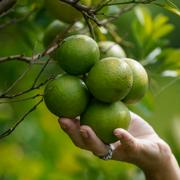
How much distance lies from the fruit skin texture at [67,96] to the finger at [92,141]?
0.05m

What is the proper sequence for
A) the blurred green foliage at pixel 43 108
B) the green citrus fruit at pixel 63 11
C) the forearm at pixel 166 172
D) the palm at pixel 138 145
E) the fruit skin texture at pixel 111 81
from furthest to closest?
the blurred green foliage at pixel 43 108, the forearm at pixel 166 172, the green citrus fruit at pixel 63 11, the palm at pixel 138 145, the fruit skin texture at pixel 111 81

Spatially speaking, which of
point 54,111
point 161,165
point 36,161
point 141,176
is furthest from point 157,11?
point 54,111

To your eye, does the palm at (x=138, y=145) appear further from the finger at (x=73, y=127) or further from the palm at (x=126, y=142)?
the finger at (x=73, y=127)

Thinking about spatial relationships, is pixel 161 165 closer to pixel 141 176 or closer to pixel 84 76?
pixel 84 76

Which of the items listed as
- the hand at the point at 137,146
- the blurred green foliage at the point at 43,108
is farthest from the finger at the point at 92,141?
the blurred green foliage at the point at 43,108

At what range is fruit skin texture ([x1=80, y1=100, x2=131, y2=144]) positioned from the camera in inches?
60.8

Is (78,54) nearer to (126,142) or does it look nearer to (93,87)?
Answer: (93,87)

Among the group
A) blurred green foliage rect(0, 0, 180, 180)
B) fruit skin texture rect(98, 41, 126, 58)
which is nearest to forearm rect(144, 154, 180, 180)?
blurred green foliage rect(0, 0, 180, 180)

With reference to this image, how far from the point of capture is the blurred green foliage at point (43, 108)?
6.88 ft

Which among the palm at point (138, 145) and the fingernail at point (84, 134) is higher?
the fingernail at point (84, 134)

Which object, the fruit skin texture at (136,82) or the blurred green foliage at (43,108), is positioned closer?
the fruit skin texture at (136,82)

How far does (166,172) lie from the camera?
1.92 m

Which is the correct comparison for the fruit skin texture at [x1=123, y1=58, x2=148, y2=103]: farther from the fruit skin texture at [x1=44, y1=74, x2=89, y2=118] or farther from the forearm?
the forearm

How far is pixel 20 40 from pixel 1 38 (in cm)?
7
